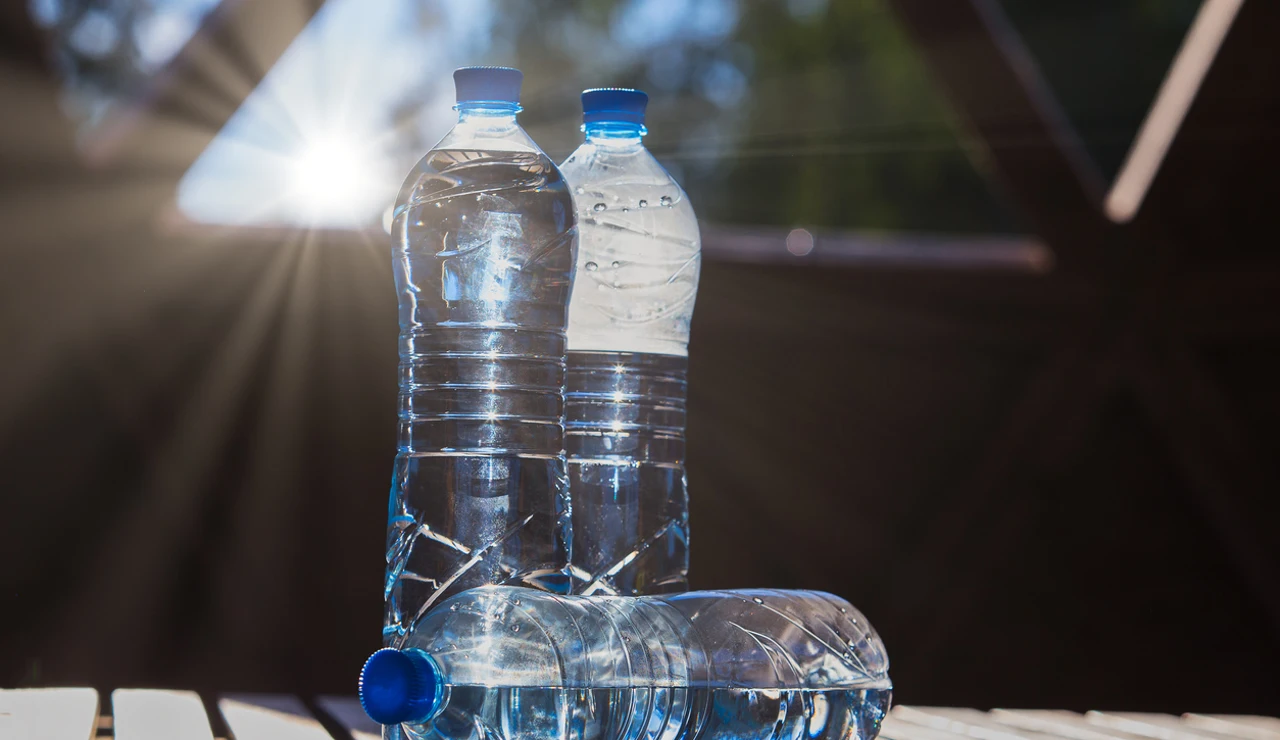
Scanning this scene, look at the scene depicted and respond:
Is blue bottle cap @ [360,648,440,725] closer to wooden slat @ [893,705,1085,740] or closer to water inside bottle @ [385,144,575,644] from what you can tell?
water inside bottle @ [385,144,575,644]

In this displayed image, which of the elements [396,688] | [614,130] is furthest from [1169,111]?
[396,688]

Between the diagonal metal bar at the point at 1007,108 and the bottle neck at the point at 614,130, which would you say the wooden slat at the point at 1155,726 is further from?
the diagonal metal bar at the point at 1007,108

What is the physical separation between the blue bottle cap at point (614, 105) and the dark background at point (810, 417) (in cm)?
166

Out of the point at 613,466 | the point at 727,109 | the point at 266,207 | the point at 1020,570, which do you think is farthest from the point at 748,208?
the point at 613,466

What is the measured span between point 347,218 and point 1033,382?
78.0 inches

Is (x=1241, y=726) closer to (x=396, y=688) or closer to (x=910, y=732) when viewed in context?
(x=910, y=732)

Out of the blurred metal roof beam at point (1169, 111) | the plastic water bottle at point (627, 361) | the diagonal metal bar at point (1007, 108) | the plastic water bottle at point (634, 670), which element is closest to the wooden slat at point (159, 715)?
the plastic water bottle at point (634, 670)

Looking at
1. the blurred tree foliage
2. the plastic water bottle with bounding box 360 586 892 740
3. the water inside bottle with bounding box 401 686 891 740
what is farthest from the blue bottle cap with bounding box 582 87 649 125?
the blurred tree foliage

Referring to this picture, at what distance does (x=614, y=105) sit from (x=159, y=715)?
0.80 meters

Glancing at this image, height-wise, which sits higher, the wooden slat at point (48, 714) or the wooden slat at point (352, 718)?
the wooden slat at point (48, 714)

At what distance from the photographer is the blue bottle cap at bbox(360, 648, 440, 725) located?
103cm

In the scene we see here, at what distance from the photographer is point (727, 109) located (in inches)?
445

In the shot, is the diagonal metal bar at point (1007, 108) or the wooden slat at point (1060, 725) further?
the diagonal metal bar at point (1007, 108)

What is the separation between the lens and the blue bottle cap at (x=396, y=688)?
1026 millimetres
